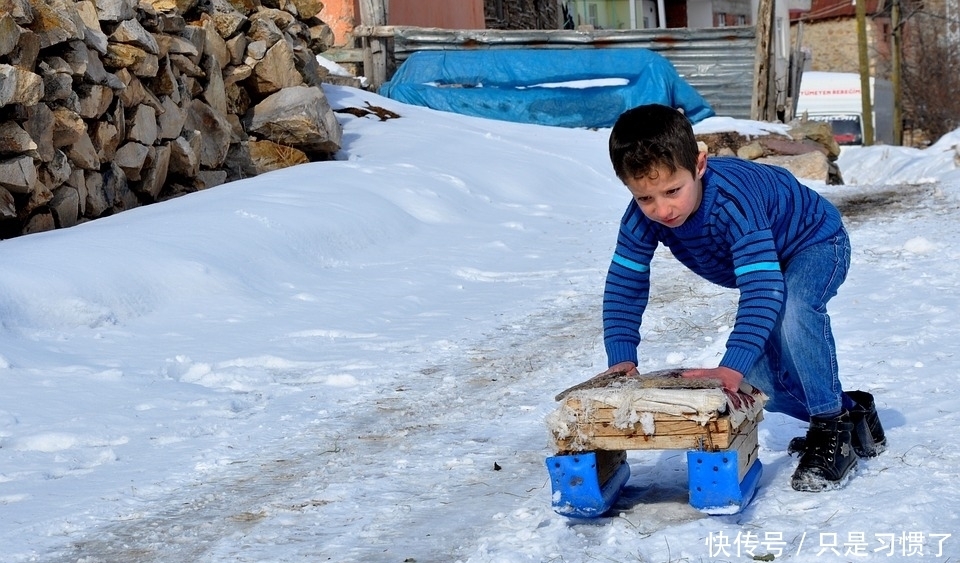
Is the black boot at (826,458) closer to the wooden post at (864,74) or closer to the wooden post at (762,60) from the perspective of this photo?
the wooden post at (762,60)

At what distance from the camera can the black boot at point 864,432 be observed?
3354 millimetres

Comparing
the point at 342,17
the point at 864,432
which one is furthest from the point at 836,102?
the point at 864,432

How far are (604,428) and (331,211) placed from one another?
18.4ft

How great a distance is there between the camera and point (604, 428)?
2.97 metres

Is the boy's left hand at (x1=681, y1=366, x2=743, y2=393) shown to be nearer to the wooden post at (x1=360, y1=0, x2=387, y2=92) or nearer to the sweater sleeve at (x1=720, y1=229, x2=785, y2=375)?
the sweater sleeve at (x1=720, y1=229, x2=785, y2=375)

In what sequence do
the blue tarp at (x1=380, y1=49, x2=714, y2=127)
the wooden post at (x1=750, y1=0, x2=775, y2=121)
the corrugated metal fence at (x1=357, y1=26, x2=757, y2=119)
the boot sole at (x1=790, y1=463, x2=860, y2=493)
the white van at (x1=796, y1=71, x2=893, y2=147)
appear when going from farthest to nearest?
the white van at (x1=796, y1=71, x2=893, y2=147) < the corrugated metal fence at (x1=357, y1=26, x2=757, y2=119) < the wooden post at (x1=750, y1=0, x2=775, y2=121) < the blue tarp at (x1=380, y1=49, x2=714, y2=127) < the boot sole at (x1=790, y1=463, x2=860, y2=493)

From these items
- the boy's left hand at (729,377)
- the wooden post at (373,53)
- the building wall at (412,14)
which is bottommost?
the boy's left hand at (729,377)

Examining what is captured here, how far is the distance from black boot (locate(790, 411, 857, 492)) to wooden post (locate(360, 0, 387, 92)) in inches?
543

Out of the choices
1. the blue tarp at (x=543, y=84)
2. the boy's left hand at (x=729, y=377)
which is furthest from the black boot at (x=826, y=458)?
the blue tarp at (x=543, y=84)

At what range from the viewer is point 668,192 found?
9.76 ft

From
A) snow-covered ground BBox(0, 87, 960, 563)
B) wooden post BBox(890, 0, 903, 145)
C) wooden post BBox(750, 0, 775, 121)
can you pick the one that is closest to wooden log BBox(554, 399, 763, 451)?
snow-covered ground BBox(0, 87, 960, 563)

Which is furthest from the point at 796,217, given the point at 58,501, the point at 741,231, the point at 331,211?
the point at 331,211

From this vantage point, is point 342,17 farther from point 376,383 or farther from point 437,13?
point 376,383

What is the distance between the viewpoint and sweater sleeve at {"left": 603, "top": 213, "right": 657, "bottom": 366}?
10.7 feet
